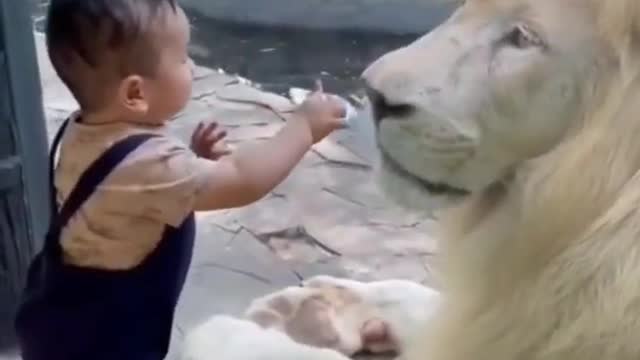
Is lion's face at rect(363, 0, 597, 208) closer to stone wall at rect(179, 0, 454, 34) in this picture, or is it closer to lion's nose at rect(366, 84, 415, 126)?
lion's nose at rect(366, 84, 415, 126)

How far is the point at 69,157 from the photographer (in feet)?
6.06

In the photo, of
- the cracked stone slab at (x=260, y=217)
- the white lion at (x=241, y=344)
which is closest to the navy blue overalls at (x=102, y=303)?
the white lion at (x=241, y=344)

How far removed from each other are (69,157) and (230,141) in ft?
4.58

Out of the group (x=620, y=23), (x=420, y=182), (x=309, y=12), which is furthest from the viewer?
(x=309, y=12)

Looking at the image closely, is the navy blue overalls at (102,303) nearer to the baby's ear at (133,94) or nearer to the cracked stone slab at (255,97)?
the baby's ear at (133,94)

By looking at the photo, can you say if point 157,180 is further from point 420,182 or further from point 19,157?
point 19,157

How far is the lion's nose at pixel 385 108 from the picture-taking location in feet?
4.57

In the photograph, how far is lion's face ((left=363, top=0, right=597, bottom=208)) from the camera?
1.39 metres

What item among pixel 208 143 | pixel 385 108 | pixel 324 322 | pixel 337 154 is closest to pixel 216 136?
pixel 208 143

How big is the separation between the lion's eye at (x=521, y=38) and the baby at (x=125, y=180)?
0.49 meters

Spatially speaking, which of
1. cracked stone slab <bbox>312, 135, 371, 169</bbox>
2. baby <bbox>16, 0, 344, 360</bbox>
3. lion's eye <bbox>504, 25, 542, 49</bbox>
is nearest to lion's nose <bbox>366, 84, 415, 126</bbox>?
lion's eye <bbox>504, 25, 542, 49</bbox>

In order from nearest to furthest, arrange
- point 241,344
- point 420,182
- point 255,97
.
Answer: point 420,182
point 241,344
point 255,97

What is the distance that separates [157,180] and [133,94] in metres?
0.11

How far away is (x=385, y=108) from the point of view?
1.40 metres
